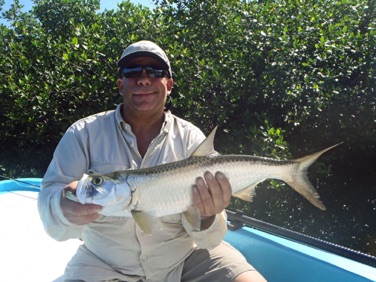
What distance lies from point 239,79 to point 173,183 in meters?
3.55

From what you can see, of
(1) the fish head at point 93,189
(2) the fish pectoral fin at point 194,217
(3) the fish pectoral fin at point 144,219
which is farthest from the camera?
(2) the fish pectoral fin at point 194,217

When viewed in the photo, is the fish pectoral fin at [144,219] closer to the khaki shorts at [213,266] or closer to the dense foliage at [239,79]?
the khaki shorts at [213,266]

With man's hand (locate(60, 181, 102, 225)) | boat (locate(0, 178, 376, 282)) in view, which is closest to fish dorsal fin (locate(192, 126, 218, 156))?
man's hand (locate(60, 181, 102, 225))

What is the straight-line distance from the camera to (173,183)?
8.13 feet

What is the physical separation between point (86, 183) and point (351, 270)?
6.80 feet

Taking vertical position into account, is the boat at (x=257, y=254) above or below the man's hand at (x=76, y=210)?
below

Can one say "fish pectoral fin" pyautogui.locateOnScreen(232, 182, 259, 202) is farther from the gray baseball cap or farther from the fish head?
the gray baseball cap

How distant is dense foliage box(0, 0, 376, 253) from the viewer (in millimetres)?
5383

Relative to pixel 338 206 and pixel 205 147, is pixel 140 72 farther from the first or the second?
pixel 338 206

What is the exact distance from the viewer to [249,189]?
2723mm

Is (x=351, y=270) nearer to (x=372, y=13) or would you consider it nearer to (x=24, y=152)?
(x=372, y=13)

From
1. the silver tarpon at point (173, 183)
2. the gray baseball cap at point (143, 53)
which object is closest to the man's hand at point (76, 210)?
the silver tarpon at point (173, 183)

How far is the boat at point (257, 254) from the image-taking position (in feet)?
9.53

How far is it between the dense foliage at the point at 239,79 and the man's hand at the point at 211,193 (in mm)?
2366
